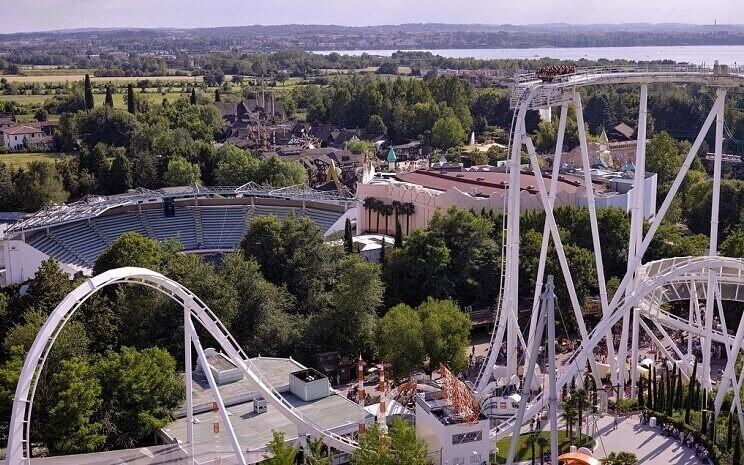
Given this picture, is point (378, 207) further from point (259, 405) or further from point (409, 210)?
point (259, 405)

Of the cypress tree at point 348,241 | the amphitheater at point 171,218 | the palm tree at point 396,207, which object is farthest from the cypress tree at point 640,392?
the palm tree at point 396,207

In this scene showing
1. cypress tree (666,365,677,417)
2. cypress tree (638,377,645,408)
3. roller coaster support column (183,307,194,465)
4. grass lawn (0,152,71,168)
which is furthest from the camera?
grass lawn (0,152,71,168)

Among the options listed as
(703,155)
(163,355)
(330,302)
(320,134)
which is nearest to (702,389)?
(330,302)

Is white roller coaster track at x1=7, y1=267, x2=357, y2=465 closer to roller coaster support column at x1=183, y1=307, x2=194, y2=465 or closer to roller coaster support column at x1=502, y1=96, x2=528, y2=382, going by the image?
roller coaster support column at x1=183, y1=307, x2=194, y2=465

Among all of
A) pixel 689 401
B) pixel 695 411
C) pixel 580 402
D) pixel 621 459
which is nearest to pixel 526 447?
pixel 580 402

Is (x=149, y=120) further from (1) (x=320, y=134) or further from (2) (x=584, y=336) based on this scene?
(2) (x=584, y=336)

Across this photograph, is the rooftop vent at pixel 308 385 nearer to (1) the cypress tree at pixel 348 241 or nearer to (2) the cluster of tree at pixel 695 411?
(2) the cluster of tree at pixel 695 411

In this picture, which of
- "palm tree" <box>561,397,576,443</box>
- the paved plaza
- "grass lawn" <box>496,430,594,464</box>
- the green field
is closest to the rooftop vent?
"grass lawn" <box>496,430,594,464</box>
